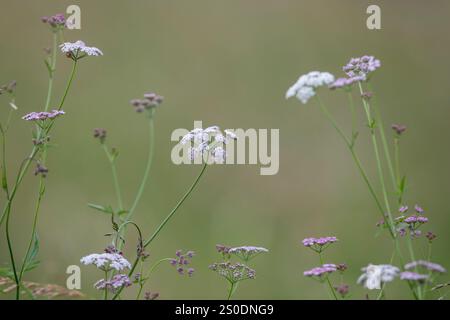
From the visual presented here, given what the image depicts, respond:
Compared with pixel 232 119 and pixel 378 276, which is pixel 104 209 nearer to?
pixel 378 276

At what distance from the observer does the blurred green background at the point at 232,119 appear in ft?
Result: 11.1

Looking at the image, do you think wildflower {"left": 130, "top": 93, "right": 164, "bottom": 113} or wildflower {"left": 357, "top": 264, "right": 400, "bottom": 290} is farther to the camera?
wildflower {"left": 130, "top": 93, "right": 164, "bottom": 113}

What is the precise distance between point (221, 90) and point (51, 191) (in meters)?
1.15

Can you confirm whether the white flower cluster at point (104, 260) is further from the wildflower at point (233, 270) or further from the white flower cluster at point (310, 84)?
the white flower cluster at point (310, 84)

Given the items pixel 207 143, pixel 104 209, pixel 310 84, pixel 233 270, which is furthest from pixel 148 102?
pixel 233 270

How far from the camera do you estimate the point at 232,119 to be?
385cm

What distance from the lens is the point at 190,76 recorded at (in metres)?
3.91

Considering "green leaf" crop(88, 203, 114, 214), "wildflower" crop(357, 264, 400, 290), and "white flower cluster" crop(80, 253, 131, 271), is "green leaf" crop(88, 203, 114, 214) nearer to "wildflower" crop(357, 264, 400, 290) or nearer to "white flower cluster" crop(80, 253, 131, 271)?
"white flower cluster" crop(80, 253, 131, 271)

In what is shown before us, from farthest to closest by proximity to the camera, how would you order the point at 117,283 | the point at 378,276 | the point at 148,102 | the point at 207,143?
the point at 207,143
the point at 148,102
the point at 117,283
the point at 378,276

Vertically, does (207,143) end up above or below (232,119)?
below

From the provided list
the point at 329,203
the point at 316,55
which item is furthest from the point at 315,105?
the point at 329,203

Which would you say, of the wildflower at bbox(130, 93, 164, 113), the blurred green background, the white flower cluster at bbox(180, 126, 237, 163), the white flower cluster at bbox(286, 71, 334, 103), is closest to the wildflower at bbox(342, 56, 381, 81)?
the white flower cluster at bbox(286, 71, 334, 103)

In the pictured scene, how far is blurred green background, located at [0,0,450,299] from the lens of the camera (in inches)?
134

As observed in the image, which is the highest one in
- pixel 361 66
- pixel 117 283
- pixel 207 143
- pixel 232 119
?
pixel 232 119
